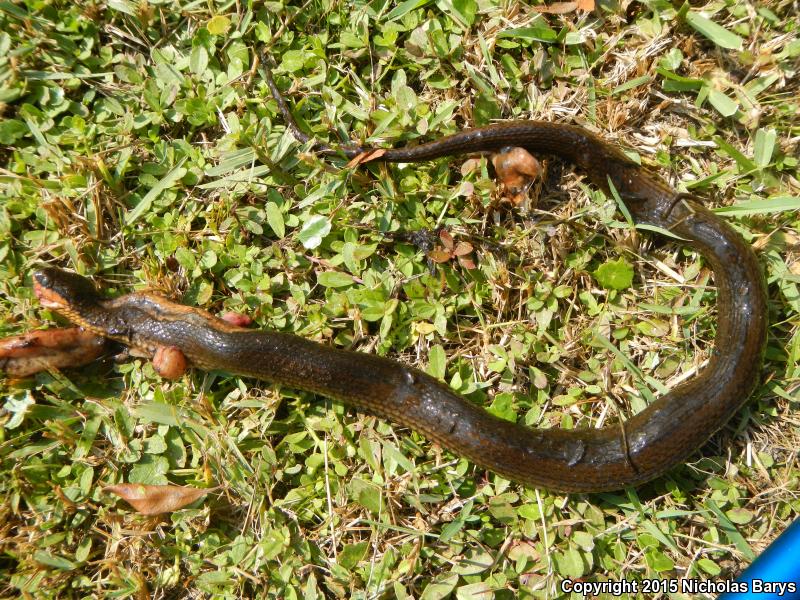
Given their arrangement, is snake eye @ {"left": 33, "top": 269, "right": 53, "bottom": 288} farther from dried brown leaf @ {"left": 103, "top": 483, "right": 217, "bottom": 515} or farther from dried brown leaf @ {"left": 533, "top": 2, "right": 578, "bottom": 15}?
dried brown leaf @ {"left": 533, "top": 2, "right": 578, "bottom": 15}

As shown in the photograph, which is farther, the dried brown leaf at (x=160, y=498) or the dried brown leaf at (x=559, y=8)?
the dried brown leaf at (x=559, y=8)

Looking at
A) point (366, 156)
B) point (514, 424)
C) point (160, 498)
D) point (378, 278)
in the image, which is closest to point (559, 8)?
point (366, 156)

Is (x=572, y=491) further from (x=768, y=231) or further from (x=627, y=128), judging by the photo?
(x=627, y=128)

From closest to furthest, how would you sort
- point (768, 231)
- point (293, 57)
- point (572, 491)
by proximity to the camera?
point (572, 491) → point (768, 231) → point (293, 57)

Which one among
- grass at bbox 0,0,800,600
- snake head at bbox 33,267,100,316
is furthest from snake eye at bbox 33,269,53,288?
grass at bbox 0,0,800,600

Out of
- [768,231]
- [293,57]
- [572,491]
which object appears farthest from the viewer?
[293,57]

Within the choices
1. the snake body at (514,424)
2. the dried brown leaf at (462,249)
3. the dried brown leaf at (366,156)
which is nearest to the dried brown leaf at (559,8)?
the snake body at (514,424)

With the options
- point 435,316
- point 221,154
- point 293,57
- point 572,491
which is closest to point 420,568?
A: point 572,491

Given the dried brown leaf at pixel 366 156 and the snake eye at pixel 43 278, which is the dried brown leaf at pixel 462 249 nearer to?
the dried brown leaf at pixel 366 156
